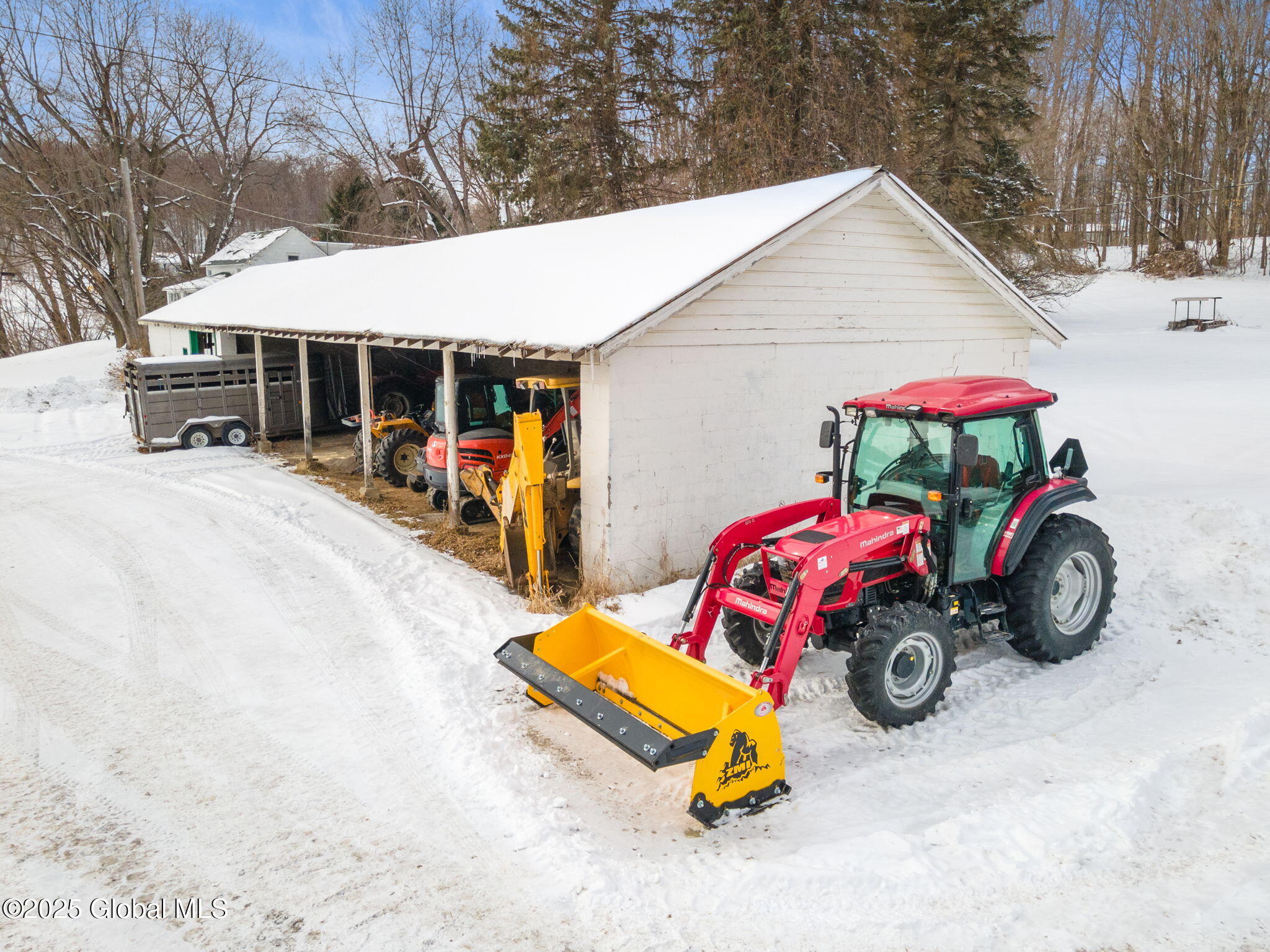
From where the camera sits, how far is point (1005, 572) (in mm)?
5891

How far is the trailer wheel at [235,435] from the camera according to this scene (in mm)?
16703

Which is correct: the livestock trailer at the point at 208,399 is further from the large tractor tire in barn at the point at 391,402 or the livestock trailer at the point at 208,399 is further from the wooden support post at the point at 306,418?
the wooden support post at the point at 306,418

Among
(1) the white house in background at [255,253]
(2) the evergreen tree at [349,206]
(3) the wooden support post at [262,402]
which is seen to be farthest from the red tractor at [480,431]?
(2) the evergreen tree at [349,206]

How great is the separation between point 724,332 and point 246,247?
33.9 m

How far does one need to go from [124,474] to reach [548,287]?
8708 mm

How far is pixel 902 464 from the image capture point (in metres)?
6.08

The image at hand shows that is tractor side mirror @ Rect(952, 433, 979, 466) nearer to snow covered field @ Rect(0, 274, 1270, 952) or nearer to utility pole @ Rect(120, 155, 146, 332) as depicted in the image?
snow covered field @ Rect(0, 274, 1270, 952)

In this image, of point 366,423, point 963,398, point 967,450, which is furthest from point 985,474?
point 366,423

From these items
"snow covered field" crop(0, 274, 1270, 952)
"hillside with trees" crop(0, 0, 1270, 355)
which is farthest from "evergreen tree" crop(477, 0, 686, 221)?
"snow covered field" crop(0, 274, 1270, 952)

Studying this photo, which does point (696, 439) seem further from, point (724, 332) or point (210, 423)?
point (210, 423)

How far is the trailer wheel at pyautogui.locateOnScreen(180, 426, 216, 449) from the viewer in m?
16.2

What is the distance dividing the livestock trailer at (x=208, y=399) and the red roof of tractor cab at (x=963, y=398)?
14215 mm

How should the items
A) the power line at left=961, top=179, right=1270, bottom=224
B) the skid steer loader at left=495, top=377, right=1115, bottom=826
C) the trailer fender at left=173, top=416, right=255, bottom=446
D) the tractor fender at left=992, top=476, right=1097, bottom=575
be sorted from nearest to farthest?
the skid steer loader at left=495, top=377, right=1115, bottom=826 < the tractor fender at left=992, top=476, right=1097, bottom=575 < the trailer fender at left=173, top=416, right=255, bottom=446 < the power line at left=961, top=179, right=1270, bottom=224

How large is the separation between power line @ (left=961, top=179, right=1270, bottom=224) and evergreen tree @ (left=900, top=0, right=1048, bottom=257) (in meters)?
0.27
